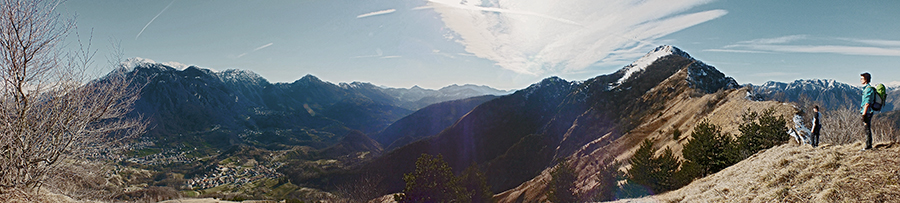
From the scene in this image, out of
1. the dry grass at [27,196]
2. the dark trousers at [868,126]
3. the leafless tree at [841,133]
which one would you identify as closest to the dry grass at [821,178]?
the dark trousers at [868,126]

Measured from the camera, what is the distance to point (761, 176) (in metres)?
10.8

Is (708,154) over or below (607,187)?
over

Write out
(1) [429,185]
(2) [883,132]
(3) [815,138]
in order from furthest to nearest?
(1) [429,185]
(2) [883,132]
(3) [815,138]

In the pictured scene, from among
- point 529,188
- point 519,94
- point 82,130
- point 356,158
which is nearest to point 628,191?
point 529,188

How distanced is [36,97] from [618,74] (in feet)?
415

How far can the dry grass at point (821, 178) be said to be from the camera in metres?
7.25

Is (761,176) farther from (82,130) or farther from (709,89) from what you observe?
(709,89)

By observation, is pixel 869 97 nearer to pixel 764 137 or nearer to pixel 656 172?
pixel 764 137

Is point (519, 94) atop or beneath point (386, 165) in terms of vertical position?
atop

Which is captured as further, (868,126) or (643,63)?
(643,63)

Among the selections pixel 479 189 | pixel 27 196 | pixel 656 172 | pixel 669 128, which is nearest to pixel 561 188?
pixel 656 172

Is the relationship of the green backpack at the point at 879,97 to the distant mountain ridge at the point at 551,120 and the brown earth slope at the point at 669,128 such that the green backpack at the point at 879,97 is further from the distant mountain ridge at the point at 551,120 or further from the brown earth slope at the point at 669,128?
the distant mountain ridge at the point at 551,120

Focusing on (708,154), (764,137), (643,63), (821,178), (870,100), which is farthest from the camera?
(643,63)

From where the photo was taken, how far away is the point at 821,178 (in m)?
8.50
